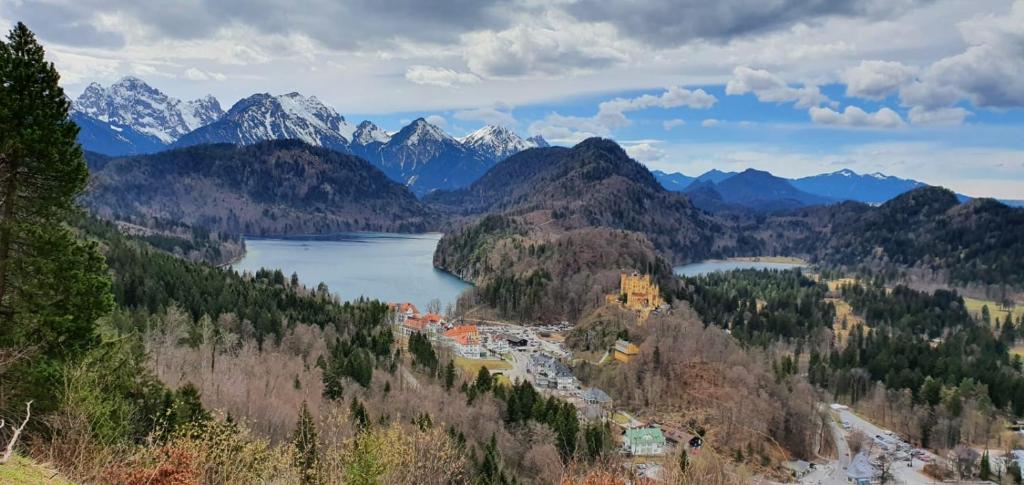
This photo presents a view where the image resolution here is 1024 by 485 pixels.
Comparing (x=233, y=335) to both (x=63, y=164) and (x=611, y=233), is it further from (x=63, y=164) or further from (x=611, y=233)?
(x=611, y=233)

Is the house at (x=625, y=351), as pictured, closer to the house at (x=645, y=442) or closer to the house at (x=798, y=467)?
the house at (x=798, y=467)

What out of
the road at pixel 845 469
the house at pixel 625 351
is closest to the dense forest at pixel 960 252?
the road at pixel 845 469

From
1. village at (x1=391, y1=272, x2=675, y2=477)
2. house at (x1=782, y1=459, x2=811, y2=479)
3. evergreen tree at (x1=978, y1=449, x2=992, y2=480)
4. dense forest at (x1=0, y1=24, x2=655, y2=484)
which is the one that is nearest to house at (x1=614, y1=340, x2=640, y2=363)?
village at (x1=391, y1=272, x2=675, y2=477)

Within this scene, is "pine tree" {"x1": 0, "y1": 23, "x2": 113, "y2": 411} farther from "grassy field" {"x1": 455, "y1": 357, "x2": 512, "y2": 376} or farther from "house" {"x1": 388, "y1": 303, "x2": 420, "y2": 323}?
"house" {"x1": 388, "y1": 303, "x2": 420, "y2": 323}

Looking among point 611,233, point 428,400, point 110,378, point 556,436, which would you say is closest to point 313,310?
point 428,400

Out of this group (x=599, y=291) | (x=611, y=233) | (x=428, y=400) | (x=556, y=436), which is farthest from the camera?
(x=611, y=233)

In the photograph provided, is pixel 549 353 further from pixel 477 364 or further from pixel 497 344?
pixel 477 364
